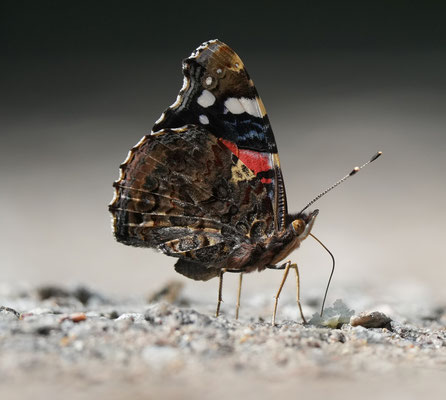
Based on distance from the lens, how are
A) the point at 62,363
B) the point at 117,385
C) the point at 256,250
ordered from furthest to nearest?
the point at 256,250, the point at 62,363, the point at 117,385

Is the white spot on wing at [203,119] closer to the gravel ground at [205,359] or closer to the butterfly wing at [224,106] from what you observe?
the butterfly wing at [224,106]

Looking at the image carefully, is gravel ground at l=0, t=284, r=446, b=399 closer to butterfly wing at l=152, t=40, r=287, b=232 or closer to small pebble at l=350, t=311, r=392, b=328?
small pebble at l=350, t=311, r=392, b=328

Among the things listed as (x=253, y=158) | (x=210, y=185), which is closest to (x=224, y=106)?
(x=253, y=158)

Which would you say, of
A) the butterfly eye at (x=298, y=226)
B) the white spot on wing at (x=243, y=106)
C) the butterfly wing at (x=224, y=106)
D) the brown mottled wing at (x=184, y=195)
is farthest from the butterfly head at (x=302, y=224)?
the white spot on wing at (x=243, y=106)

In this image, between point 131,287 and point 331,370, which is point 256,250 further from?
point 131,287

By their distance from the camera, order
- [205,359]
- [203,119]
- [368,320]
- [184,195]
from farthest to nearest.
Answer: [203,119]
[184,195]
[368,320]
[205,359]

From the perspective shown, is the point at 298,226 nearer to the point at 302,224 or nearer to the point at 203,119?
the point at 302,224

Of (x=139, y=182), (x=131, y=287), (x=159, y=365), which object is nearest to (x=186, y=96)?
(x=139, y=182)
